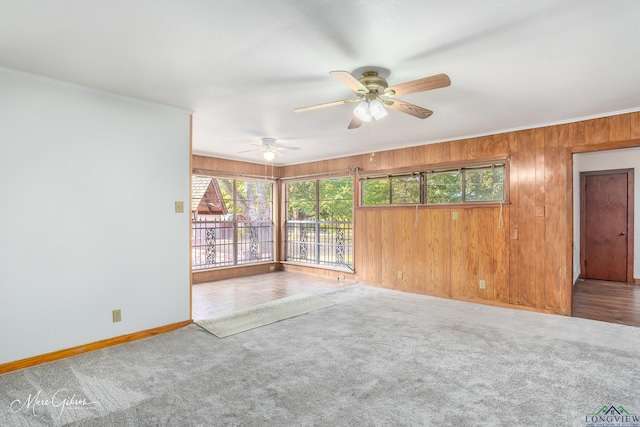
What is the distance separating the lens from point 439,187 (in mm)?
5195

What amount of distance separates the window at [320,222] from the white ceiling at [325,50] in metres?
3.09

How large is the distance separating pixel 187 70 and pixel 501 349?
3.57 m

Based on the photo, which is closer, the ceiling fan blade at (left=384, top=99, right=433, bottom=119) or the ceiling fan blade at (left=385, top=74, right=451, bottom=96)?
the ceiling fan blade at (left=385, top=74, right=451, bottom=96)

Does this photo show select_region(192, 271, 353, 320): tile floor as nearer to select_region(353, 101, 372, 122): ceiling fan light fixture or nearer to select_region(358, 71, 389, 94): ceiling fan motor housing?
select_region(353, 101, 372, 122): ceiling fan light fixture

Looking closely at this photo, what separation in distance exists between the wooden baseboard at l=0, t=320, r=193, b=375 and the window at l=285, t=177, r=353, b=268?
354cm

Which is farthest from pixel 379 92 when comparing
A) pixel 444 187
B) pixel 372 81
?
pixel 444 187

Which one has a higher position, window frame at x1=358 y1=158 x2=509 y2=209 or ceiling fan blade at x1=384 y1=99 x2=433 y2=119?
ceiling fan blade at x1=384 y1=99 x2=433 y2=119

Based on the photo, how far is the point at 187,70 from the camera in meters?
2.64

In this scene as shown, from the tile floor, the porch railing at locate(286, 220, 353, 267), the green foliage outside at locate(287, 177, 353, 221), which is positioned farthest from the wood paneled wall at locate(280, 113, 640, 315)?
the tile floor

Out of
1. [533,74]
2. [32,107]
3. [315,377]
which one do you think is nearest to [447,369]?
[315,377]

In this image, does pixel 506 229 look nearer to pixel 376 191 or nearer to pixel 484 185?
pixel 484 185

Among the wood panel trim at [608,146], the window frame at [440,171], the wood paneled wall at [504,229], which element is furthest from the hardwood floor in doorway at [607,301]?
the wood panel trim at [608,146]

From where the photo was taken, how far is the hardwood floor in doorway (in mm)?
4031

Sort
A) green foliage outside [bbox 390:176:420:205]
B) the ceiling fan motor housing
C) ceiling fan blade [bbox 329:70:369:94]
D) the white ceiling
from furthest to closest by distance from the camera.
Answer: green foliage outside [bbox 390:176:420:205] → the ceiling fan motor housing → ceiling fan blade [bbox 329:70:369:94] → the white ceiling
